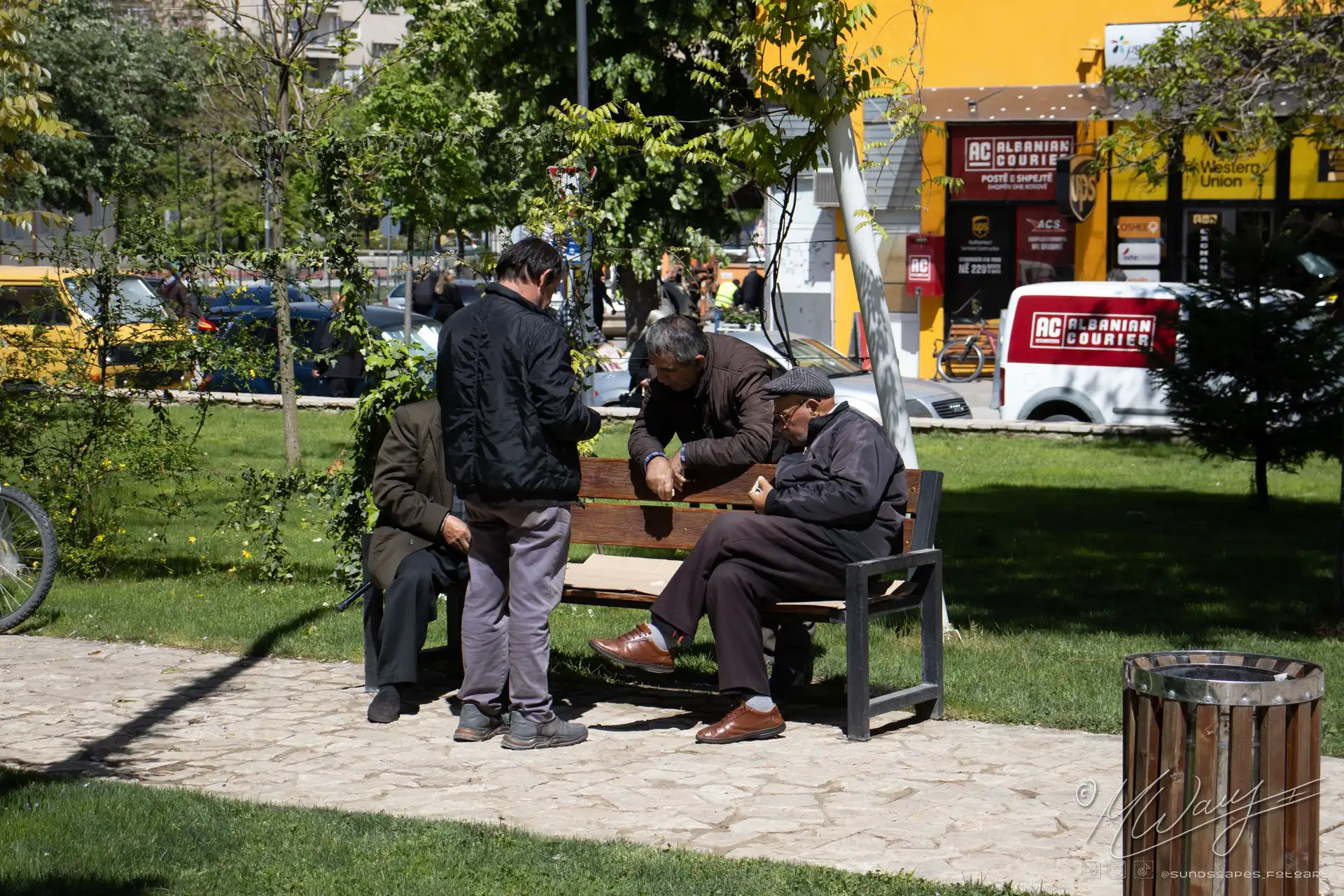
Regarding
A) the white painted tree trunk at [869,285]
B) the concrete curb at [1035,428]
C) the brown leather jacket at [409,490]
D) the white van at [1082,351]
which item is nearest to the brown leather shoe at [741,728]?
the brown leather jacket at [409,490]

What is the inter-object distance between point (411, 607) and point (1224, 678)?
144 inches

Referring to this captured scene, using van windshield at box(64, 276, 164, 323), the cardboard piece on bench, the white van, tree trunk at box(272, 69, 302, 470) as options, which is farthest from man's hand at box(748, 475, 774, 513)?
the white van

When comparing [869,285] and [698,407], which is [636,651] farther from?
[869,285]

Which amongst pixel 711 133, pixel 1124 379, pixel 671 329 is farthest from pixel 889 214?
pixel 671 329

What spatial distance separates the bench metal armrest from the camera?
19.3ft

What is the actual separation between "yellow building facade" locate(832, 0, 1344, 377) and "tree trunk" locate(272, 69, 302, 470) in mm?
12265

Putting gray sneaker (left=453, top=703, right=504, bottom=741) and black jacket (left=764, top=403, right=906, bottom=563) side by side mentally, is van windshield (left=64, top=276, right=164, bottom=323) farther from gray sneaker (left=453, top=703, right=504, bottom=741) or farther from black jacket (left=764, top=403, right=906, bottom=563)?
black jacket (left=764, top=403, right=906, bottom=563)

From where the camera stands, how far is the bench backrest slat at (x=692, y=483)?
21.4 feet

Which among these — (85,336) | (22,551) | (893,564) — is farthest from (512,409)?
(85,336)

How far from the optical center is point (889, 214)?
26812mm

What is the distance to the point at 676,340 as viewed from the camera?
6.43 meters

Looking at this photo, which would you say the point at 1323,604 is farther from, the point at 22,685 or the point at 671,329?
the point at 22,685

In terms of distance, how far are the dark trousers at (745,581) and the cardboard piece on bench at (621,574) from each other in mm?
354

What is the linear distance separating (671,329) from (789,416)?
0.62m
